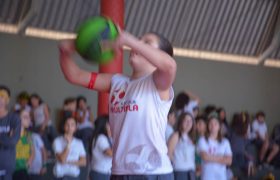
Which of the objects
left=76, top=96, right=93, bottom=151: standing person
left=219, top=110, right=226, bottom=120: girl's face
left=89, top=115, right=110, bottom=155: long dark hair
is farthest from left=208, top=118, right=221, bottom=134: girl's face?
left=219, top=110, right=226, bottom=120: girl's face

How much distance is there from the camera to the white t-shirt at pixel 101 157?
7.59 meters

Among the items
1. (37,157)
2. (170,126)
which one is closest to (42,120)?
(37,157)

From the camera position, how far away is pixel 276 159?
1356cm

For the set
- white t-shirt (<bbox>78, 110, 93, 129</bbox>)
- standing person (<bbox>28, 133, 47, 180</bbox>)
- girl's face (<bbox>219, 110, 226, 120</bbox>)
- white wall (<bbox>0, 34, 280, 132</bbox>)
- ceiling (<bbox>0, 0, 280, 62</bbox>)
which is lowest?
standing person (<bbox>28, 133, 47, 180</bbox>)

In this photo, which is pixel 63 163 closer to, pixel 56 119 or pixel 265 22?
pixel 56 119

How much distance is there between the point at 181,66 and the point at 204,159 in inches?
260

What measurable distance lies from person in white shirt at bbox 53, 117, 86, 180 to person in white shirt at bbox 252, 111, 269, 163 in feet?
22.9

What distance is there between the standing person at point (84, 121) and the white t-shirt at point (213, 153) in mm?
3481

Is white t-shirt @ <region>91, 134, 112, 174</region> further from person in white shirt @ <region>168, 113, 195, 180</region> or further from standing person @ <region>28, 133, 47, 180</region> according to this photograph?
standing person @ <region>28, 133, 47, 180</region>

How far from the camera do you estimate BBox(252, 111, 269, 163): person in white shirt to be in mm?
13875

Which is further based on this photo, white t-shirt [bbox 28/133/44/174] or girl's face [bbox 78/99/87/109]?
girl's face [bbox 78/99/87/109]

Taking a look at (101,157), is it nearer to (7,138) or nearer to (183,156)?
(183,156)

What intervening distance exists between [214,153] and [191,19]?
657 cm

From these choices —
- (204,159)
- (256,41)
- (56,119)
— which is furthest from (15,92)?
(256,41)
